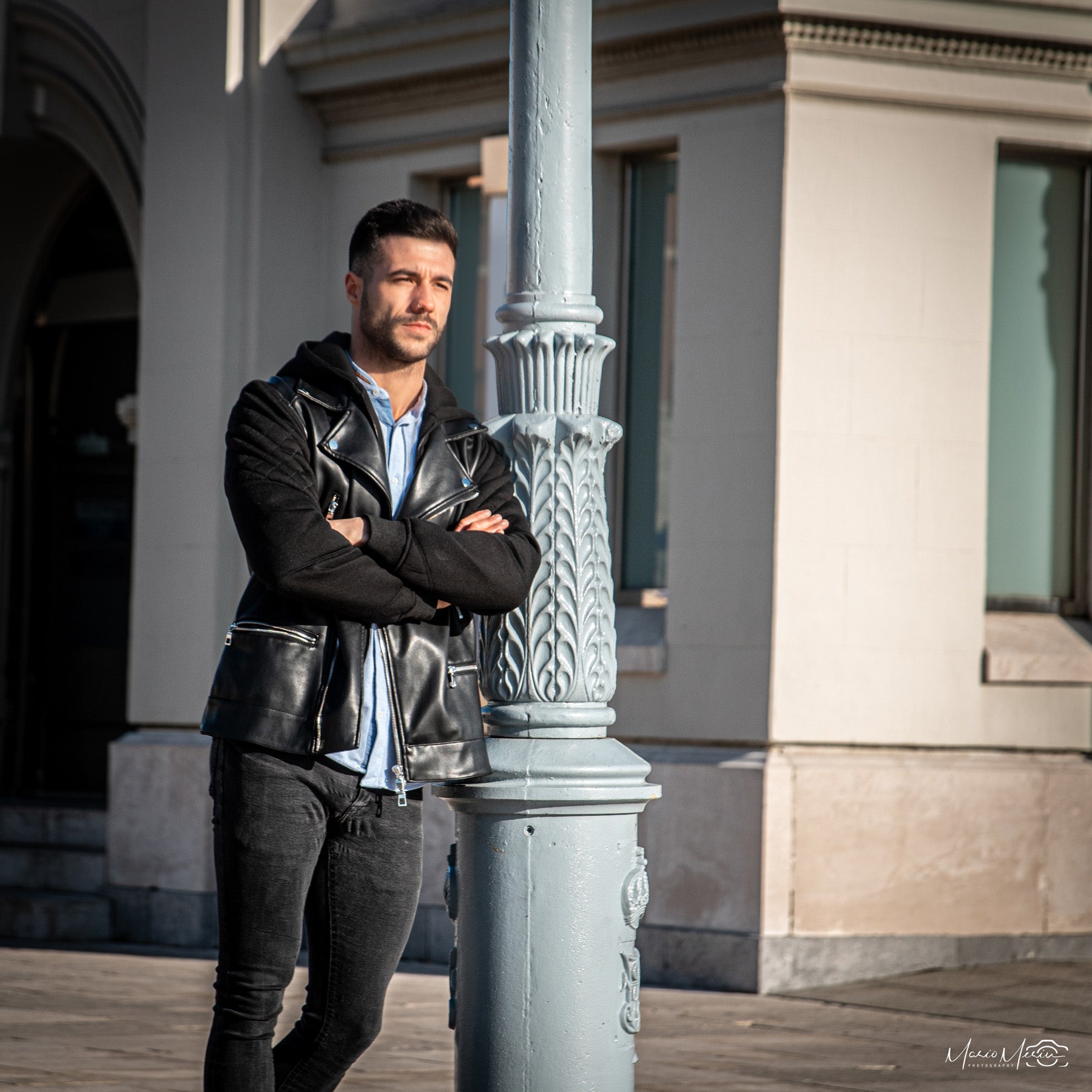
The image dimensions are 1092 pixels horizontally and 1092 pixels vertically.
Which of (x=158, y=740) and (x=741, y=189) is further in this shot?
(x=158, y=740)

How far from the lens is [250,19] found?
1005 cm

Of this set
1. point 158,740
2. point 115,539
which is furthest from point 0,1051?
point 115,539

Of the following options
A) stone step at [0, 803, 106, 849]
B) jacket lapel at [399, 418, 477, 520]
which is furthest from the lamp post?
stone step at [0, 803, 106, 849]

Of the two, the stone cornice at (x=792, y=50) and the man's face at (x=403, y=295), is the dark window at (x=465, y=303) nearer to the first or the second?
the stone cornice at (x=792, y=50)


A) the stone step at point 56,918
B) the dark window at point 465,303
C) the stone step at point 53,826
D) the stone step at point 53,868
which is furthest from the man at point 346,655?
the stone step at point 53,826

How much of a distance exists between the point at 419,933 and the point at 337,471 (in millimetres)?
5873

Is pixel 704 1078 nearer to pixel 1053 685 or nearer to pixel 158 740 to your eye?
pixel 1053 685

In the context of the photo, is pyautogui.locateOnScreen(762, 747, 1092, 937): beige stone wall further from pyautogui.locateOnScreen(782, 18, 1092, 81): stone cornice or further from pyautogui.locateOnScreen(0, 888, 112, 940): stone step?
pyautogui.locateOnScreen(0, 888, 112, 940): stone step

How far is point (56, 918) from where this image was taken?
10.2m

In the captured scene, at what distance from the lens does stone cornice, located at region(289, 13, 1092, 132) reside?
8.43 meters

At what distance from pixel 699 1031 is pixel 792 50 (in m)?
4.36

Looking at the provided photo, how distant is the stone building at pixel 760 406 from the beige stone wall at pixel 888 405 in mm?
17

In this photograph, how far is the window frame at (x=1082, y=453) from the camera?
30.3ft

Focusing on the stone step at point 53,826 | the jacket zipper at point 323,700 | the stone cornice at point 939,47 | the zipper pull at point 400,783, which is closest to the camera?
the jacket zipper at point 323,700
